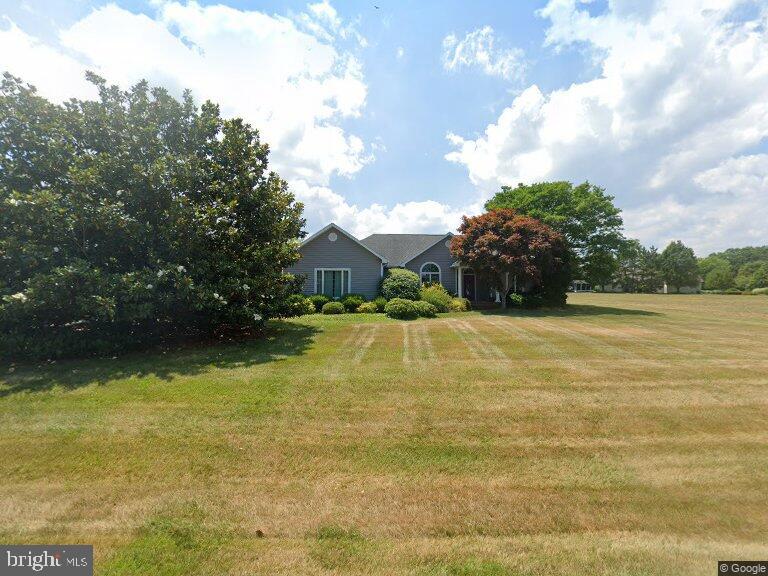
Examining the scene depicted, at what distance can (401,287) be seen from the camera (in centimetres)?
1908

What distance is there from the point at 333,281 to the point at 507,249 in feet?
36.0

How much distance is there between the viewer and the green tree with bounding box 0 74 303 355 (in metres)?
7.67

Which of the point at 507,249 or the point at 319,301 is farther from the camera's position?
the point at 507,249

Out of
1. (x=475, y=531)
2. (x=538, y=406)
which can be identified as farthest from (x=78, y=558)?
(x=538, y=406)

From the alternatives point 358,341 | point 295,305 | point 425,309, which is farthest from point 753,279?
point 295,305

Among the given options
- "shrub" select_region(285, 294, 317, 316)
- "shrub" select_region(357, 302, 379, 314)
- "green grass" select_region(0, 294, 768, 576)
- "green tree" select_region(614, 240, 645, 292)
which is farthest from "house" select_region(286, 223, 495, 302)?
"green tree" select_region(614, 240, 645, 292)

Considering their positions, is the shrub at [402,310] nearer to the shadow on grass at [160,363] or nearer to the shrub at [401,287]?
the shrub at [401,287]

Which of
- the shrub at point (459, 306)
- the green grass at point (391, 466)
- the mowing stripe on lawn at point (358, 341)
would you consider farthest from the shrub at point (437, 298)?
the green grass at point (391, 466)

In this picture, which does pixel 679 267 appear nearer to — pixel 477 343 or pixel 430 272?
pixel 430 272

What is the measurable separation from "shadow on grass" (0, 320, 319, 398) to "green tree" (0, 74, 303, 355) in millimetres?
674

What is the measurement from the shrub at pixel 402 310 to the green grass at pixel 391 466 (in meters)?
8.59

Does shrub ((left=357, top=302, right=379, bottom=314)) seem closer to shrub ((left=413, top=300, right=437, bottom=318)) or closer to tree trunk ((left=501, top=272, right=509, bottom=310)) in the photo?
shrub ((left=413, top=300, right=437, bottom=318))

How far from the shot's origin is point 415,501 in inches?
132

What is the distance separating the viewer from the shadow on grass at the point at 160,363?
6.85 meters
